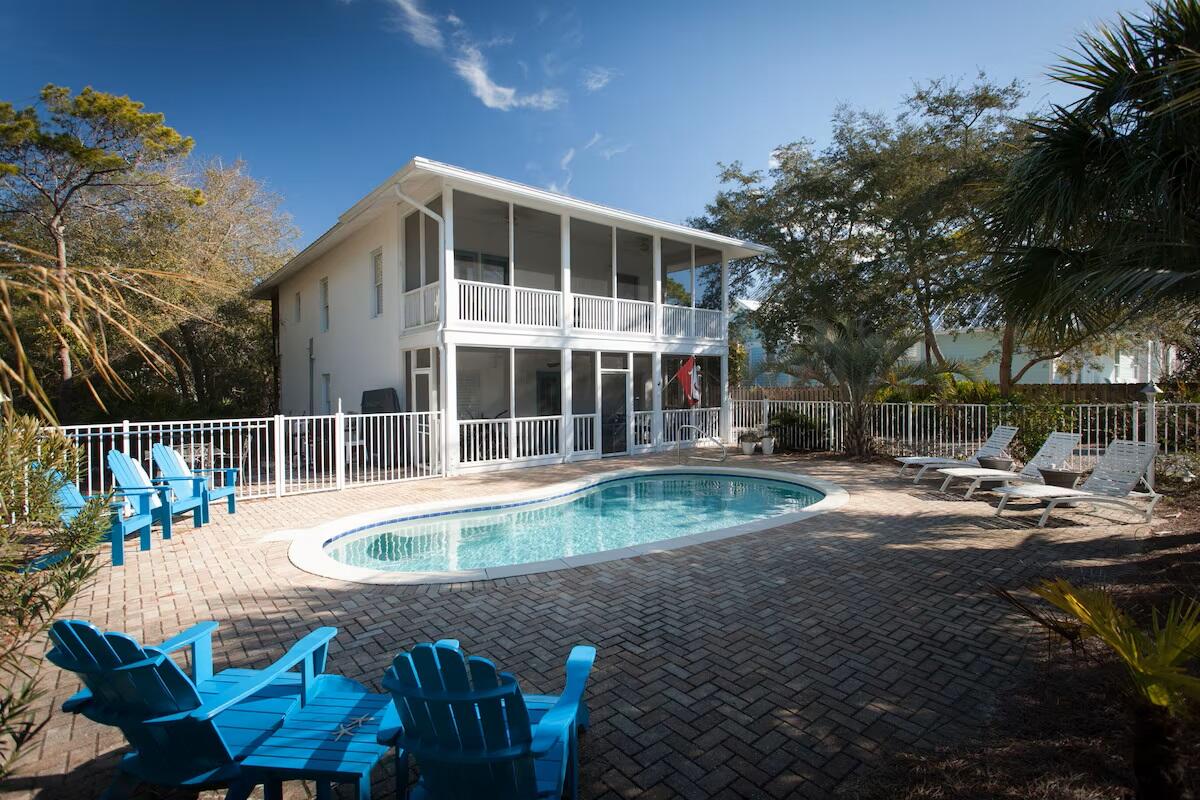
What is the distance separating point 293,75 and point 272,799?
15373 millimetres

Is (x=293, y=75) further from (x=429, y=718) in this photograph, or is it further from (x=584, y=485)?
(x=429, y=718)

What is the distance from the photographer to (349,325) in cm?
1636

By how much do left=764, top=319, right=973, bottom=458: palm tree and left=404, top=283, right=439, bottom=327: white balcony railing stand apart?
320 inches

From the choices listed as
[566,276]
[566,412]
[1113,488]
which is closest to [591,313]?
[566,276]

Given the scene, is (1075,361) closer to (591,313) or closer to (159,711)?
(591,313)

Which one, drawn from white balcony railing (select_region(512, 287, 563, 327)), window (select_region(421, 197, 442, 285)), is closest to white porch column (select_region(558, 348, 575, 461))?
white balcony railing (select_region(512, 287, 563, 327))

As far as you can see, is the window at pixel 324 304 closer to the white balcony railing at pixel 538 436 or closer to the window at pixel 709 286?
the white balcony railing at pixel 538 436

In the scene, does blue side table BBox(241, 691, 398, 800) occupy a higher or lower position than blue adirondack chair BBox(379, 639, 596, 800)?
lower

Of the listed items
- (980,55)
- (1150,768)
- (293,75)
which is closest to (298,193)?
(293,75)

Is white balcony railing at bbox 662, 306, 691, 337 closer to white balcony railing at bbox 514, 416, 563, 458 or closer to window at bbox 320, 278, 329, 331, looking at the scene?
white balcony railing at bbox 514, 416, 563, 458

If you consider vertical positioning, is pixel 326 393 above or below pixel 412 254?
below

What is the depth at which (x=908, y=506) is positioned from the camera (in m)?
8.30

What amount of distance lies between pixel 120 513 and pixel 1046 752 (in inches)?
303

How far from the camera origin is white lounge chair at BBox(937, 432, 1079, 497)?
8.80 metres
